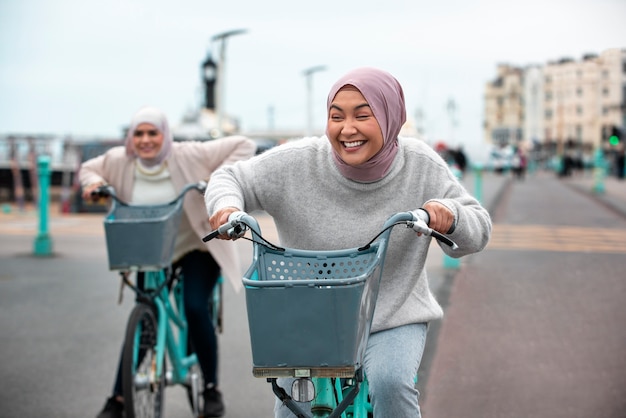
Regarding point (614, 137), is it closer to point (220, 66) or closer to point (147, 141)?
point (220, 66)

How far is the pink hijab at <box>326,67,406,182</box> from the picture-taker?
9.06 ft

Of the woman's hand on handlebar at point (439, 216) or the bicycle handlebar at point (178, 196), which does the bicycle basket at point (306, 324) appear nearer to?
the woman's hand on handlebar at point (439, 216)

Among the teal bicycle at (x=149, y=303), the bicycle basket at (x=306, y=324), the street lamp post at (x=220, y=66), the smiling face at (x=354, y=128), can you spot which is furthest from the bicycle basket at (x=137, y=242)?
the street lamp post at (x=220, y=66)

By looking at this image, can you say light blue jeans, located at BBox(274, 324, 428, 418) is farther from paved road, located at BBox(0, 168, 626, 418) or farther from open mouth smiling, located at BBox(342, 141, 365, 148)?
paved road, located at BBox(0, 168, 626, 418)

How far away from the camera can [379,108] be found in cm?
278

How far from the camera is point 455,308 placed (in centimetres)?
812

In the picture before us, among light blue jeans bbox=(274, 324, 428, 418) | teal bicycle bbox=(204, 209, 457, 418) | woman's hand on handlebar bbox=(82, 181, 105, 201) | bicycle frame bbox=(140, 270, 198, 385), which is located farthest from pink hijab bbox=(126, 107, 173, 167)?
teal bicycle bbox=(204, 209, 457, 418)

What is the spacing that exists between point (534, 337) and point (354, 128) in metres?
4.64

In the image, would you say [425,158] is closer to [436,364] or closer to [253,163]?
[253,163]

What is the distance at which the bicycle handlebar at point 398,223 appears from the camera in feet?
8.33

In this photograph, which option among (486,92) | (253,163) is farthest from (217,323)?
(486,92)

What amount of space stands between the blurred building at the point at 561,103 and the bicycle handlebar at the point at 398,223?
115349 mm

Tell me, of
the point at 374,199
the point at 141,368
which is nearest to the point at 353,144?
the point at 374,199

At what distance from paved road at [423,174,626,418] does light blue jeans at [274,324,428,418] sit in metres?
2.26
